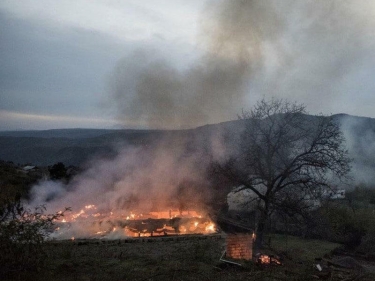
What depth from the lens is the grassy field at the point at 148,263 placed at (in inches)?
345

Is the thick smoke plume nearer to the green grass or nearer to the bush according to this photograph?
the bush

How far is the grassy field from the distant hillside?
29.7 feet

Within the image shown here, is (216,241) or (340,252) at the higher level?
(216,241)

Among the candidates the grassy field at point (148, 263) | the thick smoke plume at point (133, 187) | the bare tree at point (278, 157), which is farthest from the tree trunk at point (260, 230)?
the grassy field at point (148, 263)

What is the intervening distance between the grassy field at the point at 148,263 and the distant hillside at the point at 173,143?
9.06m

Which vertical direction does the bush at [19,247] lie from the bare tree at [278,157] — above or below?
below

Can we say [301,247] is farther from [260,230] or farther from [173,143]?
[173,143]

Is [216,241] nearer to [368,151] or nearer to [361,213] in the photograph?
[361,213]

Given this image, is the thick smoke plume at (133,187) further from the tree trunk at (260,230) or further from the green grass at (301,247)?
the green grass at (301,247)

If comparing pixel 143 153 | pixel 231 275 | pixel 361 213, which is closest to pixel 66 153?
pixel 143 153

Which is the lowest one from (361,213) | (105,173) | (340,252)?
(340,252)

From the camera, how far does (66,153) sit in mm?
63375

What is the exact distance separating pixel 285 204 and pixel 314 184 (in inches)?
63.3

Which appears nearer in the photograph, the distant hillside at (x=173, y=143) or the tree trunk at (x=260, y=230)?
the tree trunk at (x=260, y=230)
